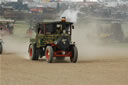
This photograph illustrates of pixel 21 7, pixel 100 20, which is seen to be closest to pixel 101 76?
→ pixel 100 20

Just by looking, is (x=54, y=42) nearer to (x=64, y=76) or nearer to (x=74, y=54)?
(x=74, y=54)

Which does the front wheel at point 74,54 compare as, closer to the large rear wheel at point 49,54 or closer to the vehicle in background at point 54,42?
the vehicle in background at point 54,42

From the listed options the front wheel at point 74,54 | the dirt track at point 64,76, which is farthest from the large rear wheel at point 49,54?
the dirt track at point 64,76

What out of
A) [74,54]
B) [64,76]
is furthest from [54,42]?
[64,76]

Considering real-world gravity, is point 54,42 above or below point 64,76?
above

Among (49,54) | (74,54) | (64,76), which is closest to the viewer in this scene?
(64,76)

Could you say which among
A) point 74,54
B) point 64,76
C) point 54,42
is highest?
point 54,42

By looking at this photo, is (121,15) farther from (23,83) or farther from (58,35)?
(23,83)

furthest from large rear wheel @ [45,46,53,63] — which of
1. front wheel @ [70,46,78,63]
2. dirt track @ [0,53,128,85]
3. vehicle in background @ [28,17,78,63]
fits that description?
dirt track @ [0,53,128,85]

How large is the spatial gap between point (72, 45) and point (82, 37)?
17372mm

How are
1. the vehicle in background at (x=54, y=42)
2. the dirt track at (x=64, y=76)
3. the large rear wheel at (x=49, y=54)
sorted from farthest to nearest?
the vehicle in background at (x=54, y=42) < the large rear wheel at (x=49, y=54) < the dirt track at (x=64, y=76)

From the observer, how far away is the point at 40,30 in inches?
851

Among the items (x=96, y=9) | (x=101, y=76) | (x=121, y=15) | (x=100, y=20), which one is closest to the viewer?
(x=101, y=76)

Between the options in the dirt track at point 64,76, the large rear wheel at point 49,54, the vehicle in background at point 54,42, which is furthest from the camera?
the vehicle in background at point 54,42
